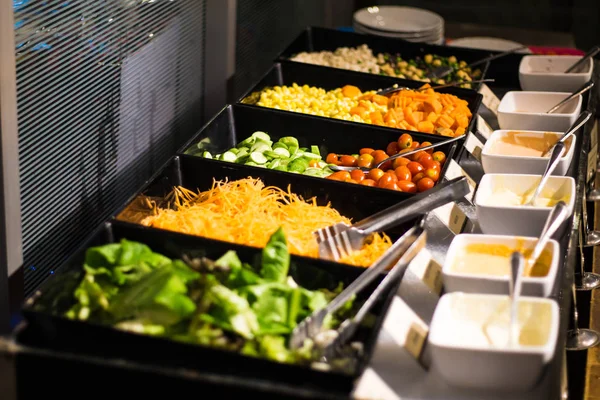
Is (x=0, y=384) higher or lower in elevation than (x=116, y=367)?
lower

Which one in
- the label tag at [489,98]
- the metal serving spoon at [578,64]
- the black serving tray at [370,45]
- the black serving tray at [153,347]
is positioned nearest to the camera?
the black serving tray at [153,347]

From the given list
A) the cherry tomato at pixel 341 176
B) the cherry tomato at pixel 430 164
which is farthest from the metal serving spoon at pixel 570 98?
the cherry tomato at pixel 341 176

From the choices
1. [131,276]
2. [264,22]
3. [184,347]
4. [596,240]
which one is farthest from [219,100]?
[184,347]

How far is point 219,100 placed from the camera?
11.2 feet

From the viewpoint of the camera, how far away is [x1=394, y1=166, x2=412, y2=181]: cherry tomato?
2.32 metres

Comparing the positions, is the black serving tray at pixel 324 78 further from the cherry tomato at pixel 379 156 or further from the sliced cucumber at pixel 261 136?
the cherry tomato at pixel 379 156

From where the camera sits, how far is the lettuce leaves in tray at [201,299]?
1.49 metres

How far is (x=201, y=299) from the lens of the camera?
59.6 inches

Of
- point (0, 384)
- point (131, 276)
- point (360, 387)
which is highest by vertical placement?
point (131, 276)

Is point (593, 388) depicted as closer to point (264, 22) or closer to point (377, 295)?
point (377, 295)

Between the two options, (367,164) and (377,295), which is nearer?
(377,295)

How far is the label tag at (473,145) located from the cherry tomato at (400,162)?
Answer: 0.24 m

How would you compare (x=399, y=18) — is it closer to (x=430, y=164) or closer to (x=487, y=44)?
(x=487, y=44)

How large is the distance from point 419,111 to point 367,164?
50 centimetres
